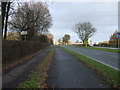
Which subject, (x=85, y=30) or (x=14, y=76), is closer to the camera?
(x=14, y=76)

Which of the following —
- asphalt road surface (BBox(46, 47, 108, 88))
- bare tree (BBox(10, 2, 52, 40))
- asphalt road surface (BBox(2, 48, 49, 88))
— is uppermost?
bare tree (BBox(10, 2, 52, 40))

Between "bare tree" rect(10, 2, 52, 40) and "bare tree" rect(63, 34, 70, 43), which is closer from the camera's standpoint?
"bare tree" rect(10, 2, 52, 40)

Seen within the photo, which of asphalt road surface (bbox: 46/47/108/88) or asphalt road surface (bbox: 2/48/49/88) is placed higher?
asphalt road surface (bbox: 2/48/49/88)

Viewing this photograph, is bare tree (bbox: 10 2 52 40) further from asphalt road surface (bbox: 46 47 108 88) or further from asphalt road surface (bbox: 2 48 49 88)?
asphalt road surface (bbox: 46 47 108 88)

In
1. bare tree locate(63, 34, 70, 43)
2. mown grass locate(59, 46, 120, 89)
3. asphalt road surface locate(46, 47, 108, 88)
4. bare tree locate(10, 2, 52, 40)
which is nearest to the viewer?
asphalt road surface locate(46, 47, 108, 88)

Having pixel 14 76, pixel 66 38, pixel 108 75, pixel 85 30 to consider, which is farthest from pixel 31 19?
pixel 66 38

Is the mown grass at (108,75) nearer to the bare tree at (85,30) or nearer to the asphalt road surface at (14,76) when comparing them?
the asphalt road surface at (14,76)

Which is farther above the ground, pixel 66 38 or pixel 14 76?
pixel 66 38

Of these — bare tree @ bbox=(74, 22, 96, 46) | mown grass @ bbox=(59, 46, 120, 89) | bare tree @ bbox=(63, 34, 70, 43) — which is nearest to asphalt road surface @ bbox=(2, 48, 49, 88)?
mown grass @ bbox=(59, 46, 120, 89)

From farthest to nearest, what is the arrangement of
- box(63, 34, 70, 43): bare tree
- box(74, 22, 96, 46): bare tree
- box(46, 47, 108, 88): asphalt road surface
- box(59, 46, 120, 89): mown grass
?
box(63, 34, 70, 43): bare tree, box(74, 22, 96, 46): bare tree, box(59, 46, 120, 89): mown grass, box(46, 47, 108, 88): asphalt road surface

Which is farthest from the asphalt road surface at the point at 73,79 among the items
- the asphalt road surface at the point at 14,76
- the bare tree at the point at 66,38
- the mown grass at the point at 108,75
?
the bare tree at the point at 66,38

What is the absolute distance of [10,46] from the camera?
1100cm

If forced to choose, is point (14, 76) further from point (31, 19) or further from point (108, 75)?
point (31, 19)

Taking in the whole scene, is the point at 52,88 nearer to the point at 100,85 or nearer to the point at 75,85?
the point at 75,85
